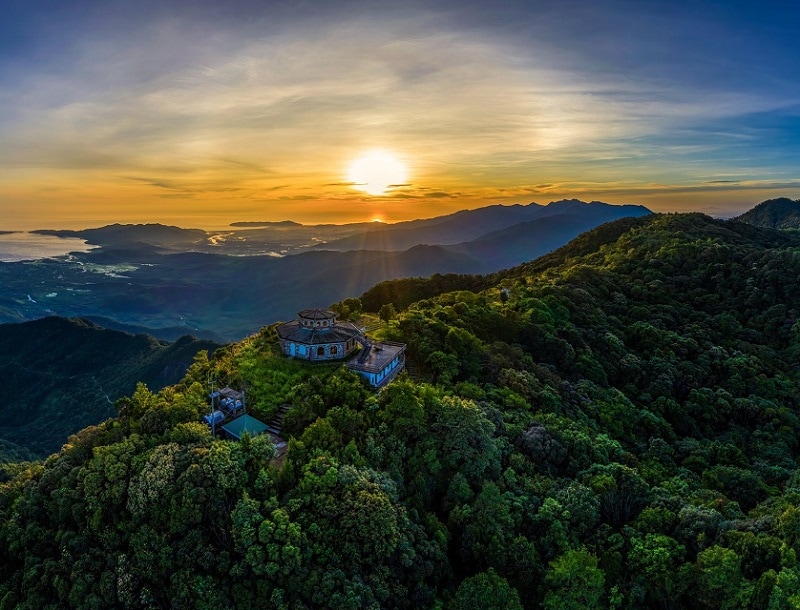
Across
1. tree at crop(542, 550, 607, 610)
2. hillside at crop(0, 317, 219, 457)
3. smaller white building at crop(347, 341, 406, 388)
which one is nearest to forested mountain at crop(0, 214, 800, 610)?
Answer: tree at crop(542, 550, 607, 610)

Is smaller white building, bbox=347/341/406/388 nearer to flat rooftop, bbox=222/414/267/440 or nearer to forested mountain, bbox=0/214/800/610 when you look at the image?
forested mountain, bbox=0/214/800/610

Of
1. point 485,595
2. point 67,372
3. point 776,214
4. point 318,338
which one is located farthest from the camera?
point 776,214

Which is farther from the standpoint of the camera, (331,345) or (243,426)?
(331,345)

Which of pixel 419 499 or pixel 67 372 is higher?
pixel 419 499

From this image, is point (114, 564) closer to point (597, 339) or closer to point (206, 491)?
point (206, 491)

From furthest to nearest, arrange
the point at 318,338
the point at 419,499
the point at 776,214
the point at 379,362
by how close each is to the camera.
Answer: the point at 776,214 → the point at 318,338 → the point at 379,362 → the point at 419,499

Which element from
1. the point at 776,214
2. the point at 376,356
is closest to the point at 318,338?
the point at 376,356

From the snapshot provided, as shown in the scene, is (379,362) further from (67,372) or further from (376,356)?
(67,372)


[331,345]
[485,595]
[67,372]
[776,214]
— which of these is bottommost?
[67,372]
